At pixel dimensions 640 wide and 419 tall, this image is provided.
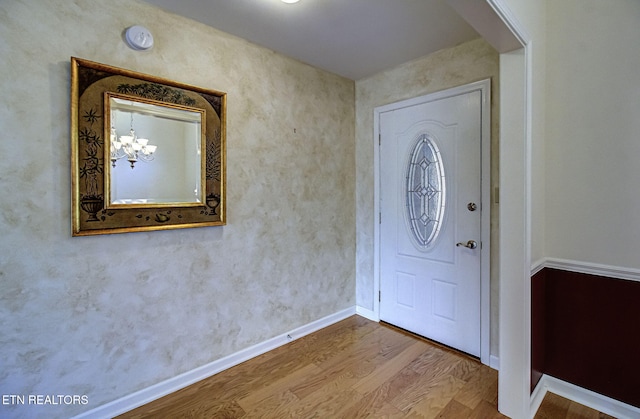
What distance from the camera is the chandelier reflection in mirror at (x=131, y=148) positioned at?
5.57 ft

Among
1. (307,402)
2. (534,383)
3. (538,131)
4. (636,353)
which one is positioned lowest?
(307,402)

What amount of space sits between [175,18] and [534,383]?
3246mm

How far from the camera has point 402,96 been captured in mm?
2709

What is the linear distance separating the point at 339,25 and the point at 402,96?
0.94 metres

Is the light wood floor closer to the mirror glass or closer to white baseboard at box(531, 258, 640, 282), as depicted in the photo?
white baseboard at box(531, 258, 640, 282)

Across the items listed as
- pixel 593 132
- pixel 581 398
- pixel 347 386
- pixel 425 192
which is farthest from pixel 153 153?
pixel 581 398

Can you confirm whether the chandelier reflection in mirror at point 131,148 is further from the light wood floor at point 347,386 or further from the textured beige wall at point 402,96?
the textured beige wall at point 402,96

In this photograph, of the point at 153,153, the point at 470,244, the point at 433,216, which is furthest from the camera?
the point at 433,216

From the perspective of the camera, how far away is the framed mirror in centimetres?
161

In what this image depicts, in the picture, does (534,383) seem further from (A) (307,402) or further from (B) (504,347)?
(A) (307,402)

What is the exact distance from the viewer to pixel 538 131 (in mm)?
1805

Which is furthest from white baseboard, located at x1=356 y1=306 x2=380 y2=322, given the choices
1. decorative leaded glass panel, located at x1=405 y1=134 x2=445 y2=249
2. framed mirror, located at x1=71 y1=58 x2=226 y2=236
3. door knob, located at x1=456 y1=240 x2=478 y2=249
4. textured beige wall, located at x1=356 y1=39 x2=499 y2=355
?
framed mirror, located at x1=71 y1=58 x2=226 y2=236

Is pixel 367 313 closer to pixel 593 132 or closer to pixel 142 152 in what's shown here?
pixel 593 132

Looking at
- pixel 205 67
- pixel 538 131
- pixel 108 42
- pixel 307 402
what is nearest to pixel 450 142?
pixel 538 131
